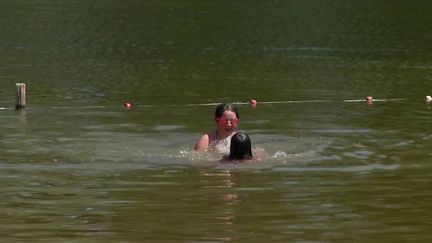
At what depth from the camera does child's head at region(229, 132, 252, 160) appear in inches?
688

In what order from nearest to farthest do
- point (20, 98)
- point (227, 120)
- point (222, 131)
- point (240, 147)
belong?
point (240, 147) → point (227, 120) → point (222, 131) → point (20, 98)

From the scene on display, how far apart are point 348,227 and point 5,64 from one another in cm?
2438

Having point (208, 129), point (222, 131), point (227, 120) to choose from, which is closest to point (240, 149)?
point (227, 120)

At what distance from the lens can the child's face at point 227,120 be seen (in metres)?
18.5

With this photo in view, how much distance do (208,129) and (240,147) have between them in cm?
495

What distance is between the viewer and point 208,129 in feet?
73.5

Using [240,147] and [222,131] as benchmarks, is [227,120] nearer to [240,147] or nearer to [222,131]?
[222,131]

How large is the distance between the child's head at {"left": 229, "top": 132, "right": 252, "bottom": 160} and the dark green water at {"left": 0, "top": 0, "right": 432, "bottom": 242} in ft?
0.82

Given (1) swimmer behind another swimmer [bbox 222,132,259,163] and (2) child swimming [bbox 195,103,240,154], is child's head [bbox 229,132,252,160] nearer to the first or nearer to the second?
(1) swimmer behind another swimmer [bbox 222,132,259,163]

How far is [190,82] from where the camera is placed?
3150cm

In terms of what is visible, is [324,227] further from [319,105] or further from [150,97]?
[150,97]

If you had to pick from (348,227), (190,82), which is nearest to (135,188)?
(348,227)

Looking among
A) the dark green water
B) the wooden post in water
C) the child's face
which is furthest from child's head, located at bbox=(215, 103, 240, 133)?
the wooden post in water

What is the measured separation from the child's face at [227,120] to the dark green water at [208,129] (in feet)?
2.16
